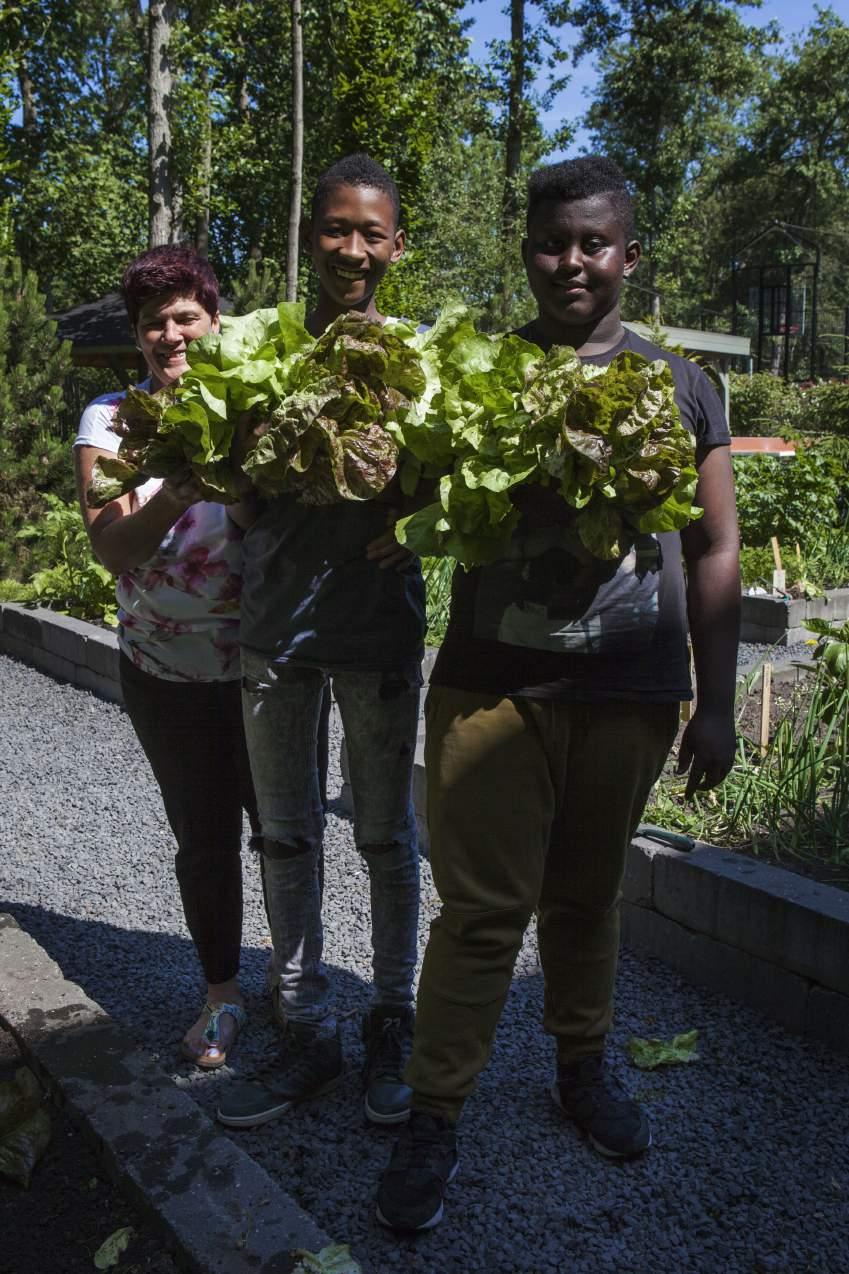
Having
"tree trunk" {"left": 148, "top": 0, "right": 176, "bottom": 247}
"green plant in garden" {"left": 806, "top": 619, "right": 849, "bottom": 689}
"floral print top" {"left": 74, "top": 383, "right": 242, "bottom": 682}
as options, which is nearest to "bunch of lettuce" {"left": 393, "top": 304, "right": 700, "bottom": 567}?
"floral print top" {"left": 74, "top": 383, "right": 242, "bottom": 682}

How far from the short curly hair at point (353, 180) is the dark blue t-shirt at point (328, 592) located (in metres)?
0.73

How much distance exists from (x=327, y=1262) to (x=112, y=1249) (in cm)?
49

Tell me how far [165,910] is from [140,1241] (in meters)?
1.84

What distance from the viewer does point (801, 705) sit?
5250 mm

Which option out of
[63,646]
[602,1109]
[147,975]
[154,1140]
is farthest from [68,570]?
[602,1109]

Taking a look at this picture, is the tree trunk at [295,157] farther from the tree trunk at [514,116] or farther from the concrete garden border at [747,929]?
the tree trunk at [514,116]

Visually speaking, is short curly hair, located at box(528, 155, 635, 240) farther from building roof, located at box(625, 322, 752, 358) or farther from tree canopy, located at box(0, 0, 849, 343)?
building roof, located at box(625, 322, 752, 358)

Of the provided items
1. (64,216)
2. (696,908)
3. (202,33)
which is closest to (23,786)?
(696,908)

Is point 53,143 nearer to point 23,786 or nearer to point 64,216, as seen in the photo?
point 64,216

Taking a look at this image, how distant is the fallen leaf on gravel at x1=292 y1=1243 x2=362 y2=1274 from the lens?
6.69 ft

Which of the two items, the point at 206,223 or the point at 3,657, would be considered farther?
the point at 206,223

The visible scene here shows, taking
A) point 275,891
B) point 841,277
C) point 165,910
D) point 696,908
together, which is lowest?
point 165,910

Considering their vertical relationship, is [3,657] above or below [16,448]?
below

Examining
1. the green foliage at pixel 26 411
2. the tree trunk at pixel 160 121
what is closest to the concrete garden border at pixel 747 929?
the green foliage at pixel 26 411
